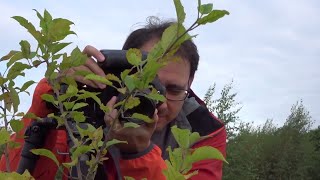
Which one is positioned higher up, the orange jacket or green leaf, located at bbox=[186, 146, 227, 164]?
green leaf, located at bbox=[186, 146, 227, 164]

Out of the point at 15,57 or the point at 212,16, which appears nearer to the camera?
the point at 212,16

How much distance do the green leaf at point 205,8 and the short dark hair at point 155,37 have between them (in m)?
1.52

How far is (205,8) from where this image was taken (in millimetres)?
684

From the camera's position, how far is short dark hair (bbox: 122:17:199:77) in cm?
229

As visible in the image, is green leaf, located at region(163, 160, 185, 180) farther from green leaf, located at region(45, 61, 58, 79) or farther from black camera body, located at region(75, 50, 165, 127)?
black camera body, located at region(75, 50, 165, 127)

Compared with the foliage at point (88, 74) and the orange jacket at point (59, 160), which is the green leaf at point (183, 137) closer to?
the foliage at point (88, 74)

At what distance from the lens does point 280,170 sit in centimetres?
2348

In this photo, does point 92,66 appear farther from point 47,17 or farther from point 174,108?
point 174,108

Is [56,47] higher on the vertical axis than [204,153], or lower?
higher

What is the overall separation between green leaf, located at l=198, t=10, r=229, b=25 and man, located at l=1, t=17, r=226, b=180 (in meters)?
0.55

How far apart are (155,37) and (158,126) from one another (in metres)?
0.39

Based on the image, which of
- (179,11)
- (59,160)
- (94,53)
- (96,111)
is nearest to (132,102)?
(179,11)

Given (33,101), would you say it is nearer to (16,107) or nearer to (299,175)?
(16,107)

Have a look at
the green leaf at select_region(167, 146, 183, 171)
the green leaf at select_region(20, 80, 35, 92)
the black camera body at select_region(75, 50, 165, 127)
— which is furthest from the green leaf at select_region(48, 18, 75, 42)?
the black camera body at select_region(75, 50, 165, 127)
